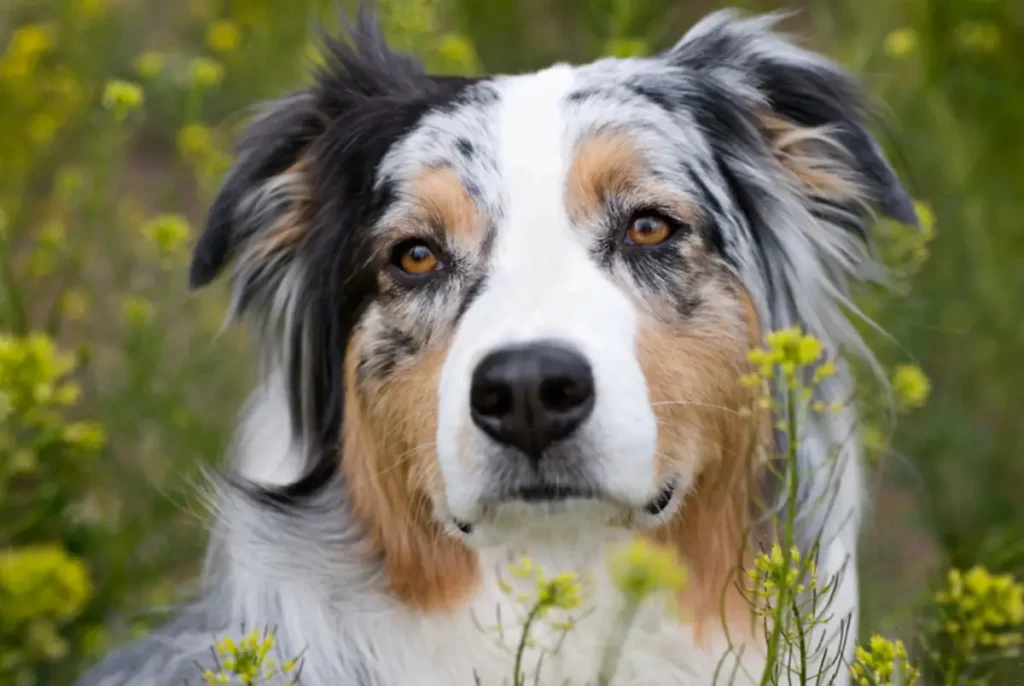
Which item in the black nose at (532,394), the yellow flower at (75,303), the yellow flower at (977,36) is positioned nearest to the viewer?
the black nose at (532,394)

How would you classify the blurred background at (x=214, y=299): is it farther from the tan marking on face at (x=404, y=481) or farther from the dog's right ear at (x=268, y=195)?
the tan marking on face at (x=404, y=481)

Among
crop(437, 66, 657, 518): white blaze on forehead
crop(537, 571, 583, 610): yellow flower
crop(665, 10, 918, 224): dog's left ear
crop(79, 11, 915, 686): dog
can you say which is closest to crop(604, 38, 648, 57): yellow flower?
crop(79, 11, 915, 686): dog

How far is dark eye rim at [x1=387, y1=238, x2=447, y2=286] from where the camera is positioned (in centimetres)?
278

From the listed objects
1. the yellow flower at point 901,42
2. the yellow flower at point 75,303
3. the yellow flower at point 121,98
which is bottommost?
the yellow flower at point 75,303

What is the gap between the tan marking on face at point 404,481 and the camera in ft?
8.88

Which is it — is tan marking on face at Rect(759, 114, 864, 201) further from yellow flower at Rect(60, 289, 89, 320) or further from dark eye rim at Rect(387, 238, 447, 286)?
yellow flower at Rect(60, 289, 89, 320)

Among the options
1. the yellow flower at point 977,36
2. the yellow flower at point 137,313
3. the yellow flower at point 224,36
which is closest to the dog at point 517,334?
the yellow flower at point 137,313

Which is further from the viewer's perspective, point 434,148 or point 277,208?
point 277,208

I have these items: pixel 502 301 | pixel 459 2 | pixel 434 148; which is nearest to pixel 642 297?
pixel 502 301

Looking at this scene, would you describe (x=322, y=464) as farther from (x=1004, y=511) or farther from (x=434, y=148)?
(x=1004, y=511)

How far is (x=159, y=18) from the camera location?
832 centimetres

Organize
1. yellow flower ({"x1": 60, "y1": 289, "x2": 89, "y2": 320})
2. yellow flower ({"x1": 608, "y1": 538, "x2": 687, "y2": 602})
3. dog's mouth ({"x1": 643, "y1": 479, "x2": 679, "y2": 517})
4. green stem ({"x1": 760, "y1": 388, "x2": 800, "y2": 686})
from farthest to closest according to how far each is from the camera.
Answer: yellow flower ({"x1": 60, "y1": 289, "x2": 89, "y2": 320}), dog's mouth ({"x1": 643, "y1": 479, "x2": 679, "y2": 517}), green stem ({"x1": 760, "y1": 388, "x2": 800, "y2": 686}), yellow flower ({"x1": 608, "y1": 538, "x2": 687, "y2": 602})

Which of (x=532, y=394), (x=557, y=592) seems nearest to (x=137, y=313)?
(x=532, y=394)

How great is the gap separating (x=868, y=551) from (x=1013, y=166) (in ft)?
7.05
